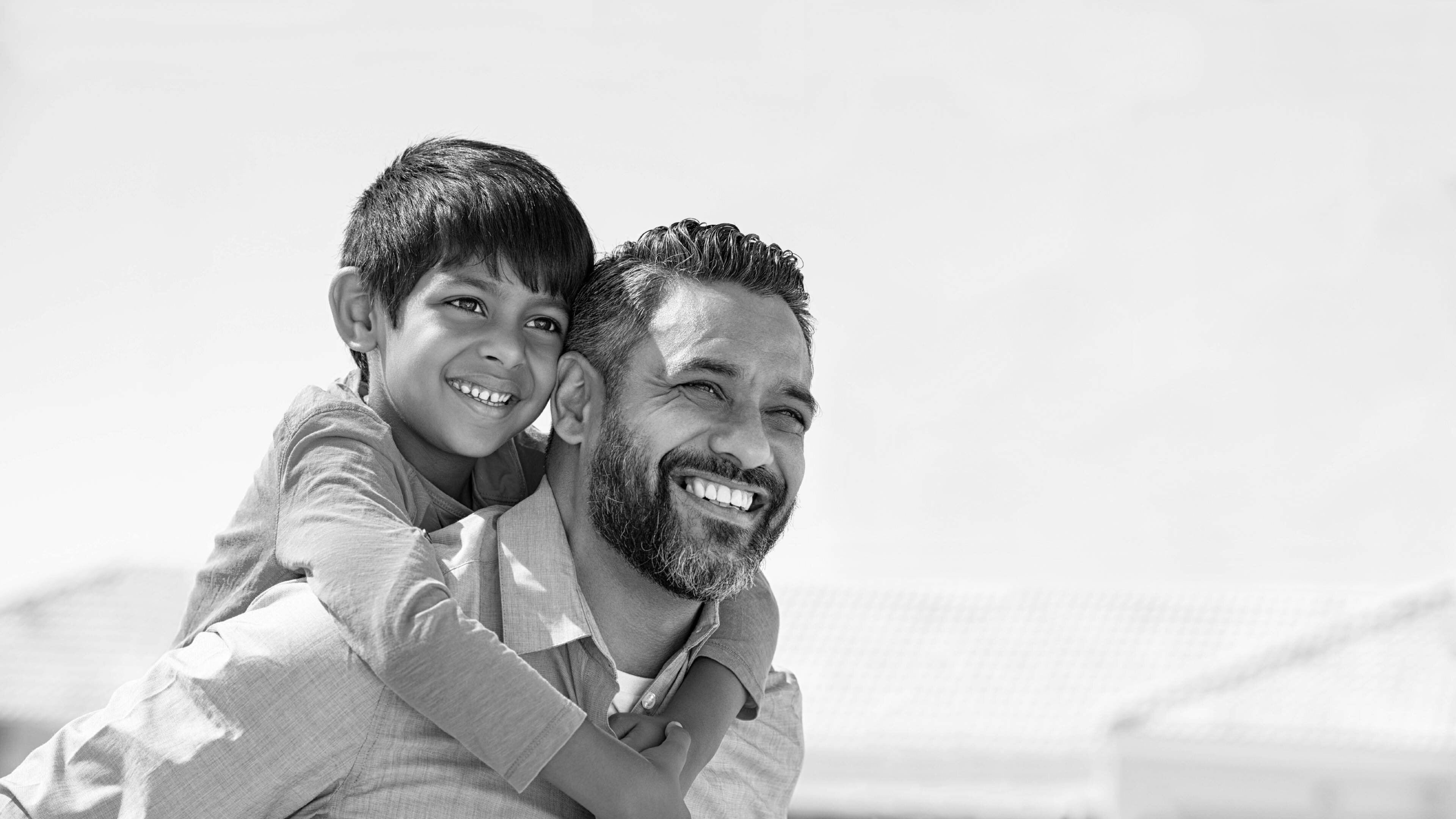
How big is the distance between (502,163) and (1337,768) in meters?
15.4

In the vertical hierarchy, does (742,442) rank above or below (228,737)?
above

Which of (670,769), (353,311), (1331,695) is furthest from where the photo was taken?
(1331,695)

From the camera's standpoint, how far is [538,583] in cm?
271

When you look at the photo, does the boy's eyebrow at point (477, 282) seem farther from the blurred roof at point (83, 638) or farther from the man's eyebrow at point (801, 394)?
the blurred roof at point (83, 638)

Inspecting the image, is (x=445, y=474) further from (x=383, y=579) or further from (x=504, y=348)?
(x=383, y=579)

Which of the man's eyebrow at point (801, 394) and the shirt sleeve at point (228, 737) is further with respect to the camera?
the man's eyebrow at point (801, 394)

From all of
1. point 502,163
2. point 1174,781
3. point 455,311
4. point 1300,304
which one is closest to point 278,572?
point 455,311

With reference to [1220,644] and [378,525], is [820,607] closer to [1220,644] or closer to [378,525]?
[1220,644]

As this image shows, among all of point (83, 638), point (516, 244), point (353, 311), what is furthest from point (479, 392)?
point (83, 638)

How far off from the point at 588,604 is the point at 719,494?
11.3 inches

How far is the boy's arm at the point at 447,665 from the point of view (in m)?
2.35

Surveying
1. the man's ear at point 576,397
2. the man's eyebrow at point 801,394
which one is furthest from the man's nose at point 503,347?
the man's eyebrow at point 801,394

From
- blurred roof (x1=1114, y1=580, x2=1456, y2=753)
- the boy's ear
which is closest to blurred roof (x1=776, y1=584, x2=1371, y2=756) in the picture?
blurred roof (x1=1114, y1=580, x2=1456, y2=753)

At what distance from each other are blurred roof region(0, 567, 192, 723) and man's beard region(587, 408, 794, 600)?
633 inches
